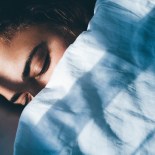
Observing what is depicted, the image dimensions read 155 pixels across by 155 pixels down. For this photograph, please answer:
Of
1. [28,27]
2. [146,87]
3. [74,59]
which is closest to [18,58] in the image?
[28,27]

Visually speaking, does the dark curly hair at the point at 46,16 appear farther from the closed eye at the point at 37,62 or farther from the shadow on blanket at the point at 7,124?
the shadow on blanket at the point at 7,124

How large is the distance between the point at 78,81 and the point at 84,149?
194 millimetres

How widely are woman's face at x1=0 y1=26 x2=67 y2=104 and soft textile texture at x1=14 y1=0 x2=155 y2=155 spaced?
17cm

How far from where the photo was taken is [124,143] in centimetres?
61

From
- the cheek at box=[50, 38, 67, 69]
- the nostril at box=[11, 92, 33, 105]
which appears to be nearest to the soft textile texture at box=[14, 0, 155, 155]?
the cheek at box=[50, 38, 67, 69]

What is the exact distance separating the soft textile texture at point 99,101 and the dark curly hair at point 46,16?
0.72 feet

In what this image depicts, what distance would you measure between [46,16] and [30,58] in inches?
9.3

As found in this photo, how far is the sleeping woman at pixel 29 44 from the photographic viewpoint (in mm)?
933

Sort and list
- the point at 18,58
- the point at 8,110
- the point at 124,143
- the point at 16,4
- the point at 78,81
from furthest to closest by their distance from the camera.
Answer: the point at 8,110 → the point at 16,4 → the point at 18,58 → the point at 78,81 → the point at 124,143

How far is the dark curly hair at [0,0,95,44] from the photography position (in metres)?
1.00

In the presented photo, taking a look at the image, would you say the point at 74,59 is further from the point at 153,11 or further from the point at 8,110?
the point at 8,110

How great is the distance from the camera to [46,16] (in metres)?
1.07

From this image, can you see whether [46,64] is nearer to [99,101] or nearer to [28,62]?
[28,62]

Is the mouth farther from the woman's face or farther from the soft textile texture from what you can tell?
the soft textile texture
